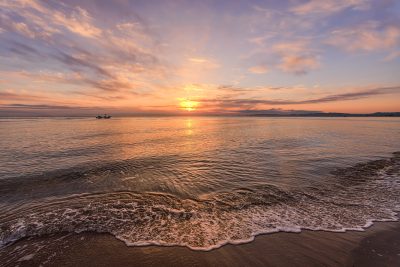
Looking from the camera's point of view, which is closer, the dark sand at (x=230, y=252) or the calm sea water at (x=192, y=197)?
the dark sand at (x=230, y=252)

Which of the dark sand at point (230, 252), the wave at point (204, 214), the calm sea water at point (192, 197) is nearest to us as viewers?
the dark sand at point (230, 252)

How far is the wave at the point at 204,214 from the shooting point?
19.9 ft

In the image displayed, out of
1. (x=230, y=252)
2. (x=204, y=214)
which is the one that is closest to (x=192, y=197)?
(x=204, y=214)

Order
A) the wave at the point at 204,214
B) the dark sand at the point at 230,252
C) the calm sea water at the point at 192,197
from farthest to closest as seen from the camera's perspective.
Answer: the calm sea water at the point at 192,197 → the wave at the point at 204,214 → the dark sand at the point at 230,252

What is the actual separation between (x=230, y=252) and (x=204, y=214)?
2.03 m

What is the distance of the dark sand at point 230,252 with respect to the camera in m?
4.84

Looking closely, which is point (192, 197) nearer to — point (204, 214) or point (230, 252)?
point (204, 214)

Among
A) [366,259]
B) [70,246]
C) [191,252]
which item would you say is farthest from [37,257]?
[366,259]

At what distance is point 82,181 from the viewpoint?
34.8 feet

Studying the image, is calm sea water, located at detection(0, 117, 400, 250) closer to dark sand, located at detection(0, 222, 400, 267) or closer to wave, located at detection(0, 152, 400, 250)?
wave, located at detection(0, 152, 400, 250)

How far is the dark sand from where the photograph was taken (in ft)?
15.9

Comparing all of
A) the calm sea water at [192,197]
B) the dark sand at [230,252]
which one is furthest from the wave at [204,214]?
the dark sand at [230,252]

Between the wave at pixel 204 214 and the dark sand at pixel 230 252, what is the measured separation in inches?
12.4

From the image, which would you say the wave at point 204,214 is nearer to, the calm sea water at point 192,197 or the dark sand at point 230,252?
the calm sea water at point 192,197
